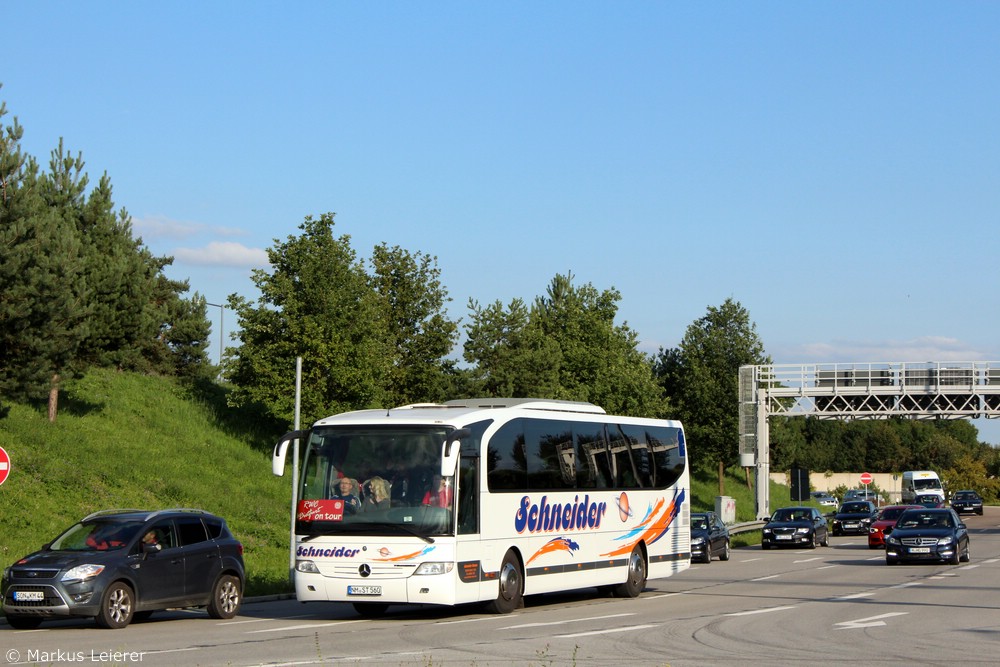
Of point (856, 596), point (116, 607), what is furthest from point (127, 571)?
point (856, 596)

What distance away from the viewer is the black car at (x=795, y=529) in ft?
145

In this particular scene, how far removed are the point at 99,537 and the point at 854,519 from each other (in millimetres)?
43254

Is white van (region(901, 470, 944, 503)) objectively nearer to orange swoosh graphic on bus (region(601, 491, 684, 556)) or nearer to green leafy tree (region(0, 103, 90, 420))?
orange swoosh graphic on bus (region(601, 491, 684, 556))

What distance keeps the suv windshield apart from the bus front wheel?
560cm

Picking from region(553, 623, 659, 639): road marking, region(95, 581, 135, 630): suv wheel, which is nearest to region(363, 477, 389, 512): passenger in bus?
region(95, 581, 135, 630): suv wheel

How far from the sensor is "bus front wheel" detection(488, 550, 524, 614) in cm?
1925

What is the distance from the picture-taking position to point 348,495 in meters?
18.5

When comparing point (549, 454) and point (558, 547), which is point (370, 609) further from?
point (549, 454)

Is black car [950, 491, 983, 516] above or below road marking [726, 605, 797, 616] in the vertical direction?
above

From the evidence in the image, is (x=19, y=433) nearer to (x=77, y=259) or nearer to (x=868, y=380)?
(x=77, y=259)

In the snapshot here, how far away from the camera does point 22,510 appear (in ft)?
100

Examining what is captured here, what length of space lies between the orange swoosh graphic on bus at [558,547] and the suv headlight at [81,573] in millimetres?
6842

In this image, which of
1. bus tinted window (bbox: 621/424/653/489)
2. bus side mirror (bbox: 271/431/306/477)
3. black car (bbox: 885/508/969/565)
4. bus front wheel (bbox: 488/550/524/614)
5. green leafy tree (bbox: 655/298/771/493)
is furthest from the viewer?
green leafy tree (bbox: 655/298/771/493)

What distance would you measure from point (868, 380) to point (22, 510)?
43.2 metres
